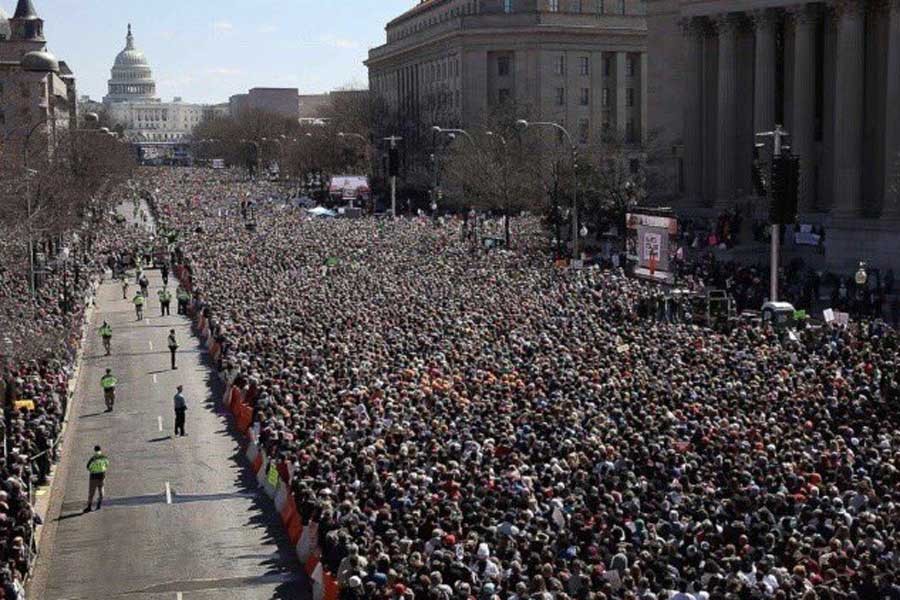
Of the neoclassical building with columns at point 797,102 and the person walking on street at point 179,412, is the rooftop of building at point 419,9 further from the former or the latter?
the person walking on street at point 179,412

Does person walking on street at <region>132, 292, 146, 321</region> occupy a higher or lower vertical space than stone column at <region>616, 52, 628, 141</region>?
lower

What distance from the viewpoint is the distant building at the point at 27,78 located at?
315 feet

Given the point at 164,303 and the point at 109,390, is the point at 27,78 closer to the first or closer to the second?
the point at 164,303

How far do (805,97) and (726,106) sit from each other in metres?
5.58

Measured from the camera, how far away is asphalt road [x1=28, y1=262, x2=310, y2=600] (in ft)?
72.7

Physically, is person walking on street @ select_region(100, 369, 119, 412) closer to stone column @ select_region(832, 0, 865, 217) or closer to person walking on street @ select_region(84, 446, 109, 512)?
person walking on street @ select_region(84, 446, 109, 512)

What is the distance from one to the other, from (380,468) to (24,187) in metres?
26.0

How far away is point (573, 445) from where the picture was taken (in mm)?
23219

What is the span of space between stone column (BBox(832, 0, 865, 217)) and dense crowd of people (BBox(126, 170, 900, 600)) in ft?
54.7

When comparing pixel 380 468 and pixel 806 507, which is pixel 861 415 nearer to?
pixel 806 507

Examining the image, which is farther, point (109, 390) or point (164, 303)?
point (164, 303)

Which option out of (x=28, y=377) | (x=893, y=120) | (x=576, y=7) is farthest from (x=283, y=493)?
(x=576, y=7)

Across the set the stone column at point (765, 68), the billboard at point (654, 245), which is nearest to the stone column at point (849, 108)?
the stone column at point (765, 68)

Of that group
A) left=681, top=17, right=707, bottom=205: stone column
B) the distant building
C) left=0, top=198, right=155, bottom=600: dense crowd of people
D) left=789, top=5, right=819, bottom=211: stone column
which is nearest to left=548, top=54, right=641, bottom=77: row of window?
the distant building
